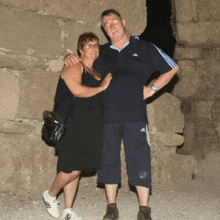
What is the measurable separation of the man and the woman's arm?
0.12 m

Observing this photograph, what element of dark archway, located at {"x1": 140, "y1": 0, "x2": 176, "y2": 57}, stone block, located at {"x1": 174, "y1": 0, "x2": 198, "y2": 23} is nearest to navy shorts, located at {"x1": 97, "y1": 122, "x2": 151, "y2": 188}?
stone block, located at {"x1": 174, "y1": 0, "x2": 198, "y2": 23}

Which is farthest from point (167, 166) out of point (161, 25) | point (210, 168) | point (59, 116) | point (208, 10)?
point (161, 25)

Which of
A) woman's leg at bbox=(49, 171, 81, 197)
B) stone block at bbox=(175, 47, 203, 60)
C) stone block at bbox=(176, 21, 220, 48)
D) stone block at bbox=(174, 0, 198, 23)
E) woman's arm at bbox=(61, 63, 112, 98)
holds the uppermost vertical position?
stone block at bbox=(174, 0, 198, 23)

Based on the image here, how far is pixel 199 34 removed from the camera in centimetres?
497

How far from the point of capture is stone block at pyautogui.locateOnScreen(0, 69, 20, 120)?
11.5 feet

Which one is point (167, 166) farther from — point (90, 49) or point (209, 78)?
point (90, 49)

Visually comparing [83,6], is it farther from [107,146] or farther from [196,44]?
[196,44]

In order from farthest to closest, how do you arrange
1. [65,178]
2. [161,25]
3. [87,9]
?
[161,25] < [87,9] < [65,178]

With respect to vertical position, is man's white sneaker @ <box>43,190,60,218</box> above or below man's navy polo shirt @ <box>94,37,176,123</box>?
below

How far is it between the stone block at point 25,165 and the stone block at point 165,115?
1.16 m

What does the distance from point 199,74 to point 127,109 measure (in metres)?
2.20

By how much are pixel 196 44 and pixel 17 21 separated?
246cm

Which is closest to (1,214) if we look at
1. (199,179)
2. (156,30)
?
(199,179)

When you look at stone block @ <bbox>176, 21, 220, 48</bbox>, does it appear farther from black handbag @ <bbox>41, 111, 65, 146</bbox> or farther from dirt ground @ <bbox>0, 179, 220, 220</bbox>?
black handbag @ <bbox>41, 111, 65, 146</bbox>
